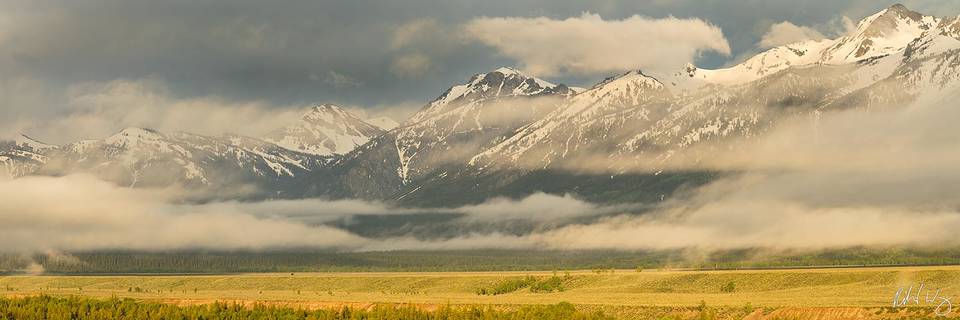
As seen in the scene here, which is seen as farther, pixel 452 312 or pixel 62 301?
pixel 62 301

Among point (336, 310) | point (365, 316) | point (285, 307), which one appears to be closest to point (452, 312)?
point (365, 316)

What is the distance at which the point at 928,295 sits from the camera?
160 metres

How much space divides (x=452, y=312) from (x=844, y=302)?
54.6m

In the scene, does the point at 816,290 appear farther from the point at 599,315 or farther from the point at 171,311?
the point at 171,311

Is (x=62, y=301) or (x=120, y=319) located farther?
(x=62, y=301)

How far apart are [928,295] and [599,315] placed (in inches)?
→ 2102

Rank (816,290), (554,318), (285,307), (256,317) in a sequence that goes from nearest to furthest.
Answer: (554,318)
(256,317)
(285,307)
(816,290)

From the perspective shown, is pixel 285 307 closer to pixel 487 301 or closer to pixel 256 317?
pixel 256 317

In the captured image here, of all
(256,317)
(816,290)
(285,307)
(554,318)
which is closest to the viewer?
(554,318)

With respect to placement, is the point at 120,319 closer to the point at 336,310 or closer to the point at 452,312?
the point at 336,310

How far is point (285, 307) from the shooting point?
174 meters

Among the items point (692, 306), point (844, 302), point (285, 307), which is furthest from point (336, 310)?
point (844, 302)

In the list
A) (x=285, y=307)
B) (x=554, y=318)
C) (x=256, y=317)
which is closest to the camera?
(x=554, y=318)

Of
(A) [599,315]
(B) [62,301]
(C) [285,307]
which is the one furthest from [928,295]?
(B) [62,301]
